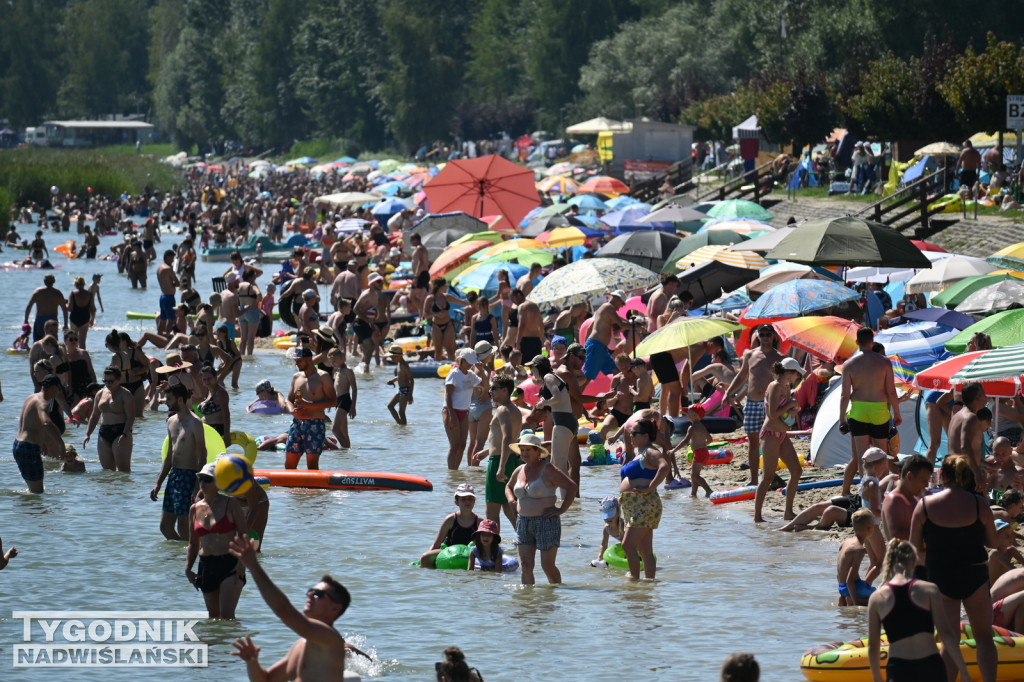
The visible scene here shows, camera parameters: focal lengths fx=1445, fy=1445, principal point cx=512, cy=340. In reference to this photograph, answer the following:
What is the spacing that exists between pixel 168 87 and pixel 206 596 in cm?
11018

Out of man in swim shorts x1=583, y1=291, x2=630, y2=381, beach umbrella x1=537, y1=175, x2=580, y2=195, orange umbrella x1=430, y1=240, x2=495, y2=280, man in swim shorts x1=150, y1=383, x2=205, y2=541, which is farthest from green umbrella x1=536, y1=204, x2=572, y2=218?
man in swim shorts x1=150, y1=383, x2=205, y2=541

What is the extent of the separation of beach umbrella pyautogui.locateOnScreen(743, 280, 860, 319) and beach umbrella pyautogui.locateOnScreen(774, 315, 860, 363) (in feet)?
3.13

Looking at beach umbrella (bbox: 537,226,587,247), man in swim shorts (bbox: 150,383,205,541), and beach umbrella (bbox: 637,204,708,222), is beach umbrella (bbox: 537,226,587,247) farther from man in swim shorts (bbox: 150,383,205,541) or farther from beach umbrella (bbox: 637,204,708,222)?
man in swim shorts (bbox: 150,383,205,541)

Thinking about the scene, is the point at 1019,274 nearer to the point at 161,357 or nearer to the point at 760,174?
the point at 161,357

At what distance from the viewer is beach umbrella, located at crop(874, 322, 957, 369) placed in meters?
14.3

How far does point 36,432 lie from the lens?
13.4 m

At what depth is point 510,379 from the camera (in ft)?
40.3

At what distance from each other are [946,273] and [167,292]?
1318 centimetres

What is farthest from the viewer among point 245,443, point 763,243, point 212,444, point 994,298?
point 763,243

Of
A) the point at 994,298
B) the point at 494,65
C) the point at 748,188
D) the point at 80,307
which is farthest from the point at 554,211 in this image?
the point at 494,65

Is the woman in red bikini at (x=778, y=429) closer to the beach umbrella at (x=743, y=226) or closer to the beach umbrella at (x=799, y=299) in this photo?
the beach umbrella at (x=799, y=299)

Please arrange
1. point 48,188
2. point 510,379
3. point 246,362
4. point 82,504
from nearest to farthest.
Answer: point 510,379
point 82,504
point 246,362
point 48,188

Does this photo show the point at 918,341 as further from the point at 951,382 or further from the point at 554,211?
the point at 554,211

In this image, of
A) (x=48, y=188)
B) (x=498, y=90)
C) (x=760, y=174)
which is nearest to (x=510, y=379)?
(x=760, y=174)
